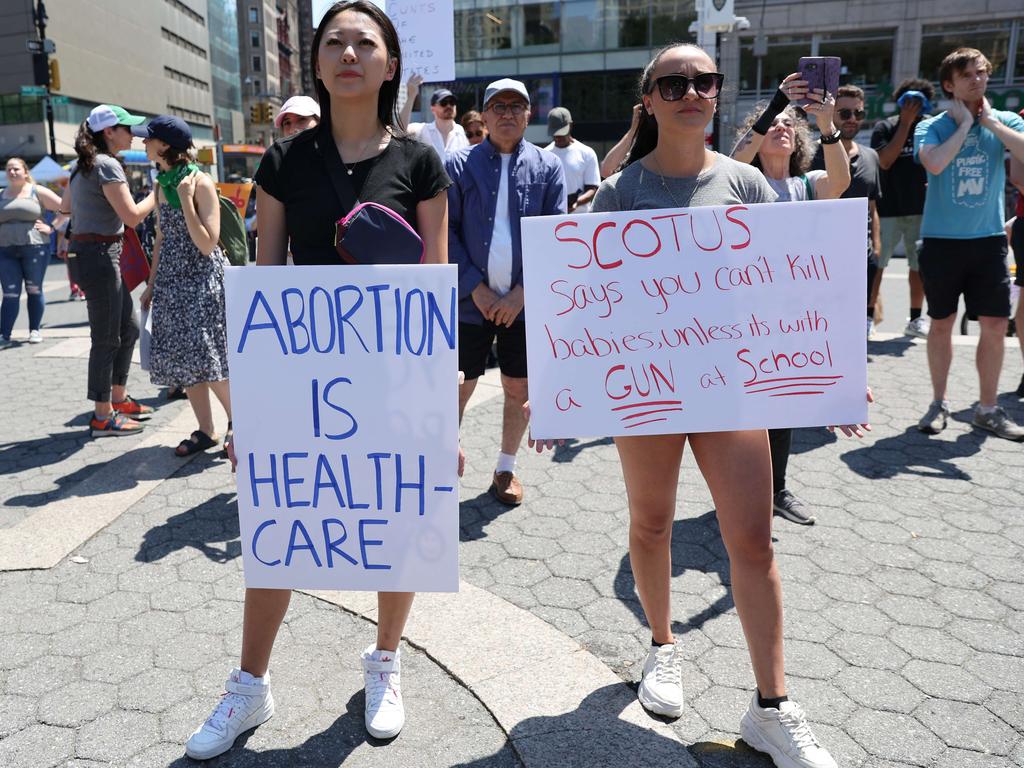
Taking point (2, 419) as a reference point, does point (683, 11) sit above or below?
above

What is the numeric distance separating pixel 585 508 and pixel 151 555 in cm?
197

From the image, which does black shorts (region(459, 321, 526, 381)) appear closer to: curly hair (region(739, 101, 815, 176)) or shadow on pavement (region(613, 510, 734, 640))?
shadow on pavement (region(613, 510, 734, 640))

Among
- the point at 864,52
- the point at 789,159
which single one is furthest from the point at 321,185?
the point at 864,52

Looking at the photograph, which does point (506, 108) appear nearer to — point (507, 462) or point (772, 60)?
point (507, 462)

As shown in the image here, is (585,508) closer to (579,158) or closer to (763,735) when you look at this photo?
(763,735)

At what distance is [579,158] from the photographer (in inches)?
292

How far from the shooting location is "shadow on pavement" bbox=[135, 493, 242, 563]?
11.7ft

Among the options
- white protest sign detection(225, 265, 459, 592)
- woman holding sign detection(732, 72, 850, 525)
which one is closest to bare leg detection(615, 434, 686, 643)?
white protest sign detection(225, 265, 459, 592)

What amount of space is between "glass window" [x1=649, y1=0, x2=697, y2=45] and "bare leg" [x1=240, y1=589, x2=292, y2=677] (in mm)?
32266

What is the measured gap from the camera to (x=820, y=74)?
3.04 metres

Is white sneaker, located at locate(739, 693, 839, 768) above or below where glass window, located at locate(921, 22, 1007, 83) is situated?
below

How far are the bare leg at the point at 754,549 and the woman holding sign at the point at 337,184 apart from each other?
959mm

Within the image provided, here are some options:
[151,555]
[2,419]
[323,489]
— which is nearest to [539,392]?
[323,489]

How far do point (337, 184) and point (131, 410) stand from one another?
13.4 ft
